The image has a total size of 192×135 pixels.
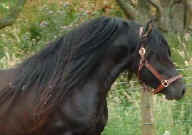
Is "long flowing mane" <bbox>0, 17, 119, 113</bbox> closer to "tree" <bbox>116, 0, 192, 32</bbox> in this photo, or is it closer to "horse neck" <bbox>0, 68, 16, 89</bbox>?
"horse neck" <bbox>0, 68, 16, 89</bbox>

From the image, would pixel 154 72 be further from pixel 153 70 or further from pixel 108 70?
pixel 108 70

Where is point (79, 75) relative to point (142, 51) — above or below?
below

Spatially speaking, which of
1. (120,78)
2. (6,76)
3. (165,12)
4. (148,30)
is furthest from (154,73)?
(165,12)

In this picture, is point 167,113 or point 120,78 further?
point 120,78

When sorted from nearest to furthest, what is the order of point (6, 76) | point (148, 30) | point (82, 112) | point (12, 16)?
point (82, 112), point (148, 30), point (6, 76), point (12, 16)

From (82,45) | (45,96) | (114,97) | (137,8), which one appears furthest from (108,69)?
(137,8)

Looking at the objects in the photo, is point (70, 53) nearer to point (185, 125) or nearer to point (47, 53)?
point (47, 53)

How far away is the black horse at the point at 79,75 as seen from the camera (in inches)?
160

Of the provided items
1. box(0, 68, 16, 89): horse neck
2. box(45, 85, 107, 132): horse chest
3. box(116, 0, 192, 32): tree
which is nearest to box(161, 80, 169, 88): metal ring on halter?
box(45, 85, 107, 132): horse chest

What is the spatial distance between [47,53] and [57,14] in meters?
6.46

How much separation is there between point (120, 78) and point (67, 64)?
98.0 inches

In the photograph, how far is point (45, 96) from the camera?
406cm

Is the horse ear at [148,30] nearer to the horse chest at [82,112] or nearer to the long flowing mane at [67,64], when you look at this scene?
the long flowing mane at [67,64]

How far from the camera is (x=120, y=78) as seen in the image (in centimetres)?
657
